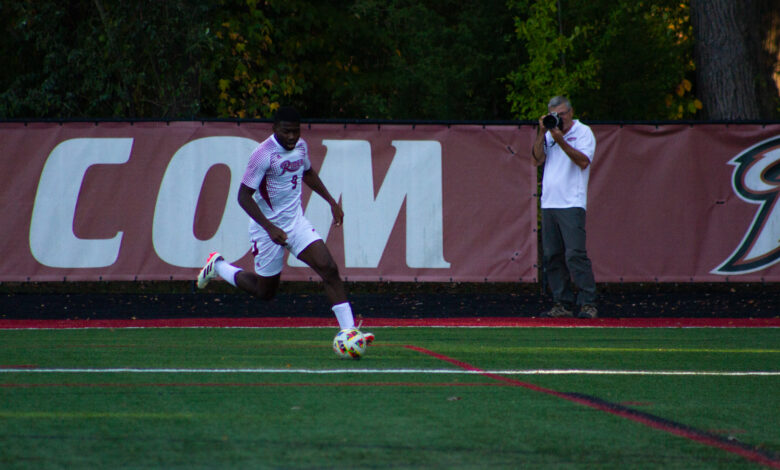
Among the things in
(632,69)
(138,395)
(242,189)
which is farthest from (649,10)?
(138,395)

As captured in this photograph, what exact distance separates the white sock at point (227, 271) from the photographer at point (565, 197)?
11.7 ft

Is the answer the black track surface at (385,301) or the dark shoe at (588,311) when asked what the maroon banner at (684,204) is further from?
the dark shoe at (588,311)

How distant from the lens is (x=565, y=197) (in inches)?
438

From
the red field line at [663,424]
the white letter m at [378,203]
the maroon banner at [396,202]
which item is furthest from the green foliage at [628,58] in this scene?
the red field line at [663,424]

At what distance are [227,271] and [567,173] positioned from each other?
3.88 m

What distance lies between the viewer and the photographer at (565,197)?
11.0 m

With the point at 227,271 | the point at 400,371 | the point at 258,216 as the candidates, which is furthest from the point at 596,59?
the point at 400,371

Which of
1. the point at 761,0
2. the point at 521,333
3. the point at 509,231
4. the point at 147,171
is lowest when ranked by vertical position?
the point at 521,333

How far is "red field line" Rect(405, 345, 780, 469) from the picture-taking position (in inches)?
171

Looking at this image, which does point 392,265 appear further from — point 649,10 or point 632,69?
point 649,10

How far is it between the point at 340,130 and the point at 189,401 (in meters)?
8.07

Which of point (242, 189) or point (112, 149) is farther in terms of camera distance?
point (112, 149)

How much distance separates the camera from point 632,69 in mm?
18094

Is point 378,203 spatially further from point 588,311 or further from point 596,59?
point 596,59
